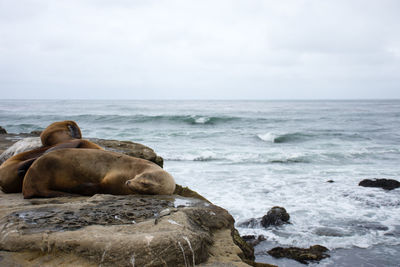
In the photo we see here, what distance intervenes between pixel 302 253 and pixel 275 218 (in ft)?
4.89

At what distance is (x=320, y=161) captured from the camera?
14.8m

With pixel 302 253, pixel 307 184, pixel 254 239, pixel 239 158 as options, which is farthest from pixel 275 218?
pixel 239 158

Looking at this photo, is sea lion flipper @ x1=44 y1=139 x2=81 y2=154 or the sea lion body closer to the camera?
the sea lion body

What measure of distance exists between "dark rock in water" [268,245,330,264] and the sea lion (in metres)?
2.65

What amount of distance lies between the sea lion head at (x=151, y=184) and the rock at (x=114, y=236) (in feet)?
1.66

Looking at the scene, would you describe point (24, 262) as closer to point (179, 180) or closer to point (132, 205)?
point (132, 205)

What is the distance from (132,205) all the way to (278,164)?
11628mm

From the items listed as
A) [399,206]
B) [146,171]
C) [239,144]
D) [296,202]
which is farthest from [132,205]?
[239,144]

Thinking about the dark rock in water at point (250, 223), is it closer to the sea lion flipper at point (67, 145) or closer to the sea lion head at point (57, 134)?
the sea lion head at point (57, 134)

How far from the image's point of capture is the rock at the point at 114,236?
2.11 m

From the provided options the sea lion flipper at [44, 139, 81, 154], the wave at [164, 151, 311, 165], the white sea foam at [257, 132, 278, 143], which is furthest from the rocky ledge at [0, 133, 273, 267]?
the white sea foam at [257, 132, 278, 143]

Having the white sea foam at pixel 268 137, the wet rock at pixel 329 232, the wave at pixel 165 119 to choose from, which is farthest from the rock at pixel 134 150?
the wave at pixel 165 119

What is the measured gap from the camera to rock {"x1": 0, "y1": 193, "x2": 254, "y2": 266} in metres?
2.11

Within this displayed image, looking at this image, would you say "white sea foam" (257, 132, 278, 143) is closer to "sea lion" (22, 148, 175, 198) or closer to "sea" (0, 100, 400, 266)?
"sea" (0, 100, 400, 266)
